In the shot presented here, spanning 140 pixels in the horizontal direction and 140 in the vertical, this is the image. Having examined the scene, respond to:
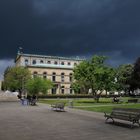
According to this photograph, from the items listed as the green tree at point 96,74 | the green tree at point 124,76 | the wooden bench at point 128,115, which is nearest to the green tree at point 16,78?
the green tree at point 124,76

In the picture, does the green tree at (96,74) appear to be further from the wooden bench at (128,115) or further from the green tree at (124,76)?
the green tree at (124,76)

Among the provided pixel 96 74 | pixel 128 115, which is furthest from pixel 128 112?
pixel 96 74

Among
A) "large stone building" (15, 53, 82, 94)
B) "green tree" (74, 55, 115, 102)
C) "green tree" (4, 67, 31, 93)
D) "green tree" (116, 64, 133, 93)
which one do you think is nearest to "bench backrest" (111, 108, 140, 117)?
"green tree" (74, 55, 115, 102)

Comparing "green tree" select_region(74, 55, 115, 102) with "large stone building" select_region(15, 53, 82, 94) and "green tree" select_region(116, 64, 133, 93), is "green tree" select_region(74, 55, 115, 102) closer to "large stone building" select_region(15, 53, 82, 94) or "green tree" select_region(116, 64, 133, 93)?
"green tree" select_region(116, 64, 133, 93)

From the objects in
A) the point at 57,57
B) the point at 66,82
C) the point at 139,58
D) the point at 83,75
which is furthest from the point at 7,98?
the point at 57,57

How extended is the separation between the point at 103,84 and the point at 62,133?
3856 centimetres

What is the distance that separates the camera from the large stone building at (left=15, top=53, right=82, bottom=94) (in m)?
116

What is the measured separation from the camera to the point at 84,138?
11922 millimetres

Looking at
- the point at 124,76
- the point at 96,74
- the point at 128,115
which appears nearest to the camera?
the point at 128,115

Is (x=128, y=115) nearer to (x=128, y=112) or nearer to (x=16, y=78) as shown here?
(x=128, y=112)

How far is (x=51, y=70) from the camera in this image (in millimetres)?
118625

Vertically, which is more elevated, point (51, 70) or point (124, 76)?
point (51, 70)

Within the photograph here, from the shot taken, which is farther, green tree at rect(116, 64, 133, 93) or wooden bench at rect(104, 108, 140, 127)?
green tree at rect(116, 64, 133, 93)

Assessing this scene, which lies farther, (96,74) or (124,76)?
(124,76)
